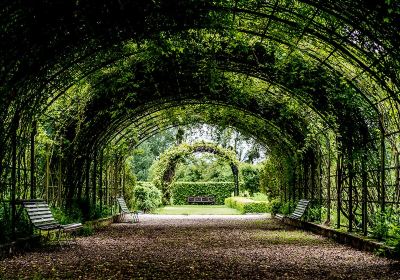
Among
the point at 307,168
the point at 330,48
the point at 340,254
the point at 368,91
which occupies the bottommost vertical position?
the point at 340,254

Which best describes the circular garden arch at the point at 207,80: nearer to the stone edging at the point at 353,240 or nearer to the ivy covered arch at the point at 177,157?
the stone edging at the point at 353,240

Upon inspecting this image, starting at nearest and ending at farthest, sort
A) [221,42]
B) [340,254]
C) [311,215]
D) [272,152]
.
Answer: [340,254] → [221,42] → [311,215] → [272,152]

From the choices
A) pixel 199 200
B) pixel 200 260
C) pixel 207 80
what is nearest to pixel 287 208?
pixel 207 80

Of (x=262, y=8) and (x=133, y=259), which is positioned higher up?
(x=262, y=8)

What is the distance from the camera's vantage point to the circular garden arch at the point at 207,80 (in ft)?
28.1

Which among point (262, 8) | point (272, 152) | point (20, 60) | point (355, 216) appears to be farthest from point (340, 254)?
point (272, 152)

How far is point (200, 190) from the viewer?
3925 centimetres

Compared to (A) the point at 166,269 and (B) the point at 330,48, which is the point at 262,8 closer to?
A: (B) the point at 330,48

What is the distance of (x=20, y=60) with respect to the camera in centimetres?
877

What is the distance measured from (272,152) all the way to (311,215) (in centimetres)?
523

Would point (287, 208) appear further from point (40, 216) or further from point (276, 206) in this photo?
point (40, 216)

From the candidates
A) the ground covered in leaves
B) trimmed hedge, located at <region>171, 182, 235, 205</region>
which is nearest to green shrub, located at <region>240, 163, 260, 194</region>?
trimmed hedge, located at <region>171, 182, 235, 205</region>

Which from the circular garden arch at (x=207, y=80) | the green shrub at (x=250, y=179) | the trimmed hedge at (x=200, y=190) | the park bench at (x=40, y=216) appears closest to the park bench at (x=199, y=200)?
the trimmed hedge at (x=200, y=190)

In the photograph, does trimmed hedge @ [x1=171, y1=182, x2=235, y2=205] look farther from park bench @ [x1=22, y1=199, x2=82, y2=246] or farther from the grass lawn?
park bench @ [x1=22, y1=199, x2=82, y2=246]
